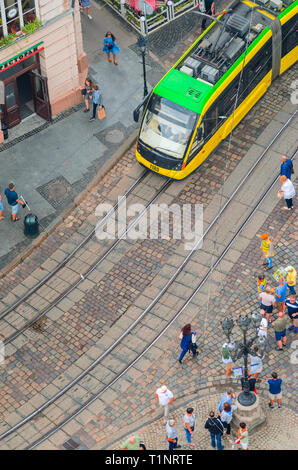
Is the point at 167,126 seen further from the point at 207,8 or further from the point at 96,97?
the point at 207,8

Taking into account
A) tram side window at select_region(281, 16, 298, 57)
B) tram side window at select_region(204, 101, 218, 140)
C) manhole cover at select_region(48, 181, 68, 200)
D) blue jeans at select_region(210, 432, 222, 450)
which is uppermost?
tram side window at select_region(281, 16, 298, 57)

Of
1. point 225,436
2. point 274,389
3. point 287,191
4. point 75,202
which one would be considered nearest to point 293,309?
point 274,389

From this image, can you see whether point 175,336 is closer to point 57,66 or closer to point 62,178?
point 62,178

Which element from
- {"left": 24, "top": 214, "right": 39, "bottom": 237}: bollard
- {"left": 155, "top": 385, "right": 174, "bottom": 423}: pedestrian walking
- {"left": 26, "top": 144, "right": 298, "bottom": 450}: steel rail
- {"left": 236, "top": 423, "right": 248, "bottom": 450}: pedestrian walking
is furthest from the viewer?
{"left": 24, "top": 214, "right": 39, "bottom": 237}: bollard

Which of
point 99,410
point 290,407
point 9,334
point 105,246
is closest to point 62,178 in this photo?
point 105,246

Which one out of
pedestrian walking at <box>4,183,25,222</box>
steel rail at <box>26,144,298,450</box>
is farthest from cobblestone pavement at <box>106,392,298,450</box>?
pedestrian walking at <box>4,183,25,222</box>

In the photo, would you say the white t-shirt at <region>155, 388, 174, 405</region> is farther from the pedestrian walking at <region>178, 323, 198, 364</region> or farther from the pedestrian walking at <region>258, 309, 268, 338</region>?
the pedestrian walking at <region>258, 309, 268, 338</region>
